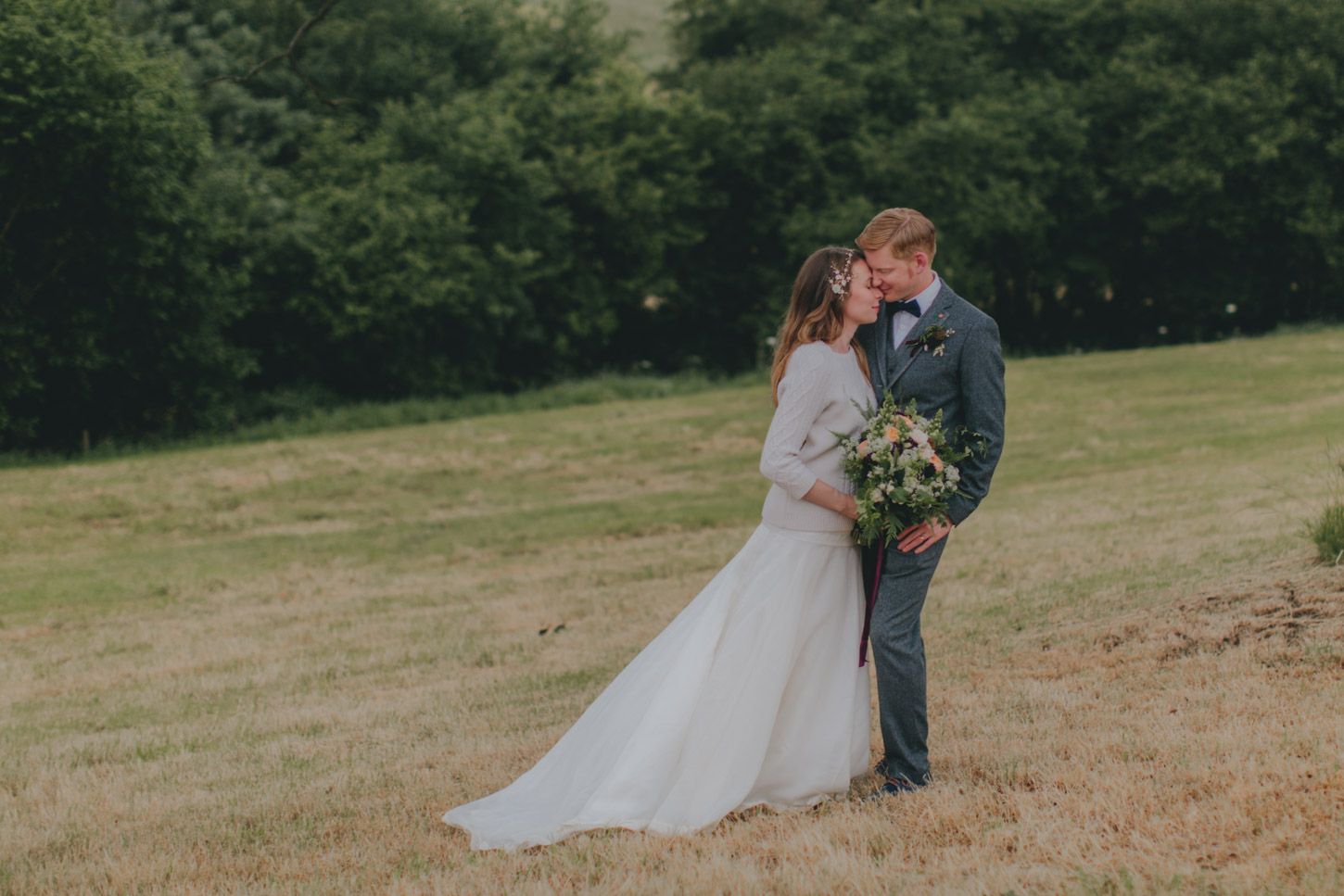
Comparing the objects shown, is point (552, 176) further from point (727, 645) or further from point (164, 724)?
point (727, 645)

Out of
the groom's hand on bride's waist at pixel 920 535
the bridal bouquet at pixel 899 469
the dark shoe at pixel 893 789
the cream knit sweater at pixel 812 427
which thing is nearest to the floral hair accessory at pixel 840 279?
the cream knit sweater at pixel 812 427

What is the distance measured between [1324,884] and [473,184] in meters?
35.7

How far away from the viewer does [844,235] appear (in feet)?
130

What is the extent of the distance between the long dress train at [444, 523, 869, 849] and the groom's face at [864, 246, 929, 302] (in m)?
1.07

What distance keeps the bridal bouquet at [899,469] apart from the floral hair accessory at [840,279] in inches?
18.6

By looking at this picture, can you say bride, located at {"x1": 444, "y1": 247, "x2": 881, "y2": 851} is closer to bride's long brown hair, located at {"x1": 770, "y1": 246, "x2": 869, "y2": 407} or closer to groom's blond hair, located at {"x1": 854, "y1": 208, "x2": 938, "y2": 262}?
bride's long brown hair, located at {"x1": 770, "y1": 246, "x2": 869, "y2": 407}

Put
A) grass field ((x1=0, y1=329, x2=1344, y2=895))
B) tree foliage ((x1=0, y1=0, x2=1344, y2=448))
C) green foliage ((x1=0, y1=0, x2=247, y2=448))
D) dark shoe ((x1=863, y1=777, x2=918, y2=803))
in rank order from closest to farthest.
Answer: grass field ((x1=0, y1=329, x2=1344, y2=895)), dark shoe ((x1=863, y1=777, x2=918, y2=803)), green foliage ((x1=0, y1=0, x2=247, y2=448)), tree foliage ((x1=0, y1=0, x2=1344, y2=448))

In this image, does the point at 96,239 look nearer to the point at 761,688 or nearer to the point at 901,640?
the point at 761,688

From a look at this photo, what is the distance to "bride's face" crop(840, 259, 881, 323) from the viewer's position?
459 cm

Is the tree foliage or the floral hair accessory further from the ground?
the tree foliage

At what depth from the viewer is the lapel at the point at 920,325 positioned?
4.58 m

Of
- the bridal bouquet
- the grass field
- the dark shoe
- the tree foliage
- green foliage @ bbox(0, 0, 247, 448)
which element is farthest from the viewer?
the tree foliage

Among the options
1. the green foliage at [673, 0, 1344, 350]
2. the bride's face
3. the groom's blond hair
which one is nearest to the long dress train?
the bride's face

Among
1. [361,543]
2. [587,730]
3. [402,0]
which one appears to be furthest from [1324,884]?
[402,0]
